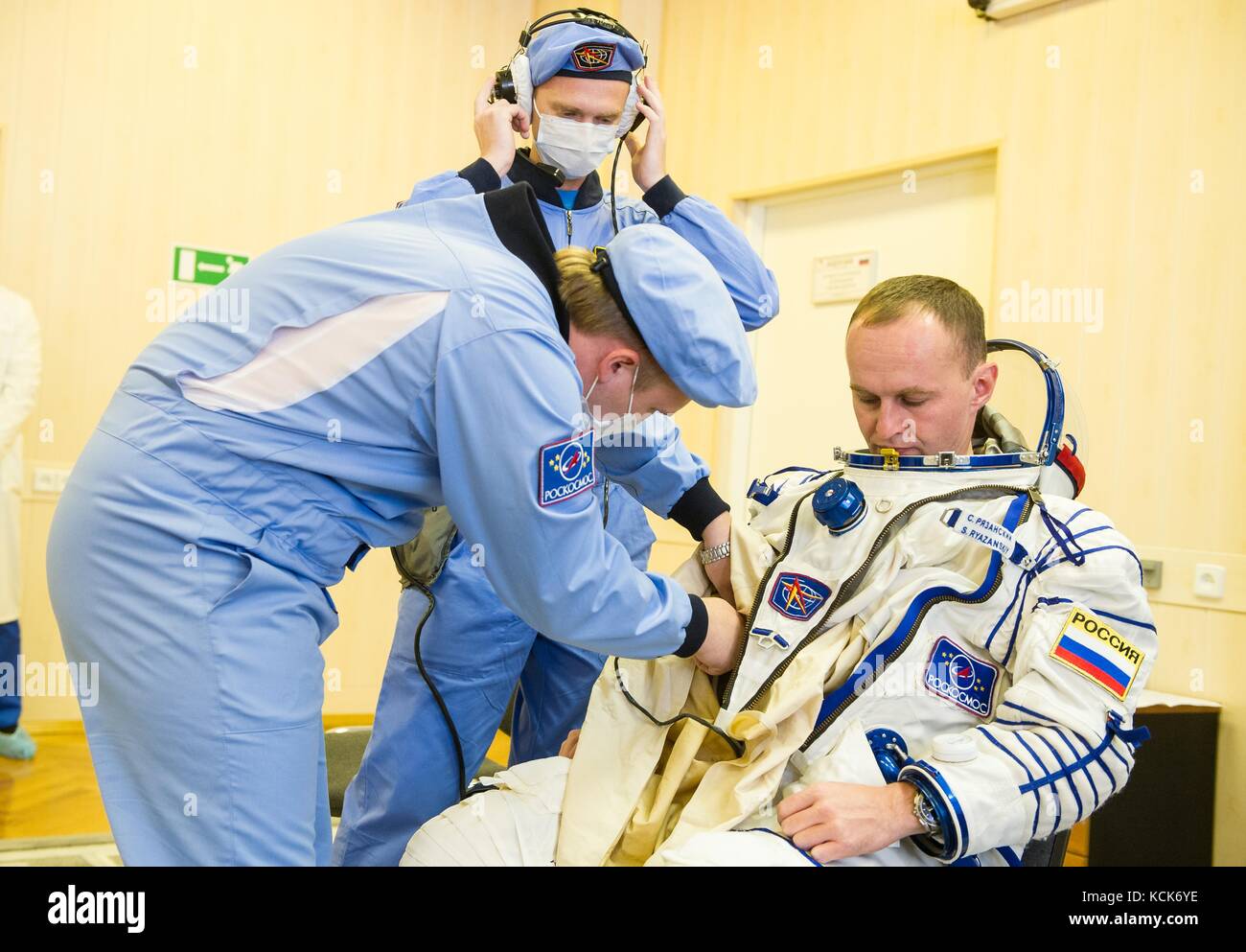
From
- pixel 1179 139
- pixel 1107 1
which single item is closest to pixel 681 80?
pixel 1107 1

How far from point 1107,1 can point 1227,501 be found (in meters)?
1.65

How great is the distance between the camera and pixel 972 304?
169 cm

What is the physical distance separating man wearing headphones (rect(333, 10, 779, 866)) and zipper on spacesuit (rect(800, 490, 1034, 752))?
0.32 m

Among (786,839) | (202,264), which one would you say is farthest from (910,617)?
(202,264)

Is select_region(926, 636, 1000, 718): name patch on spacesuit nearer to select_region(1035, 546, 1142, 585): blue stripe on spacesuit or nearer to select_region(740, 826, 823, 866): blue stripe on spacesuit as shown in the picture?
select_region(1035, 546, 1142, 585): blue stripe on spacesuit

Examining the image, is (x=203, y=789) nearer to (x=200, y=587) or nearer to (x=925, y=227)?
(x=200, y=587)

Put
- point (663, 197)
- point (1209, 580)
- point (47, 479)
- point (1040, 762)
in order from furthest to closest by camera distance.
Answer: point (47, 479) → point (1209, 580) → point (663, 197) → point (1040, 762)

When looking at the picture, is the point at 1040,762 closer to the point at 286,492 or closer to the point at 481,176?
the point at 286,492

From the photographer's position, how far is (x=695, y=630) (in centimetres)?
147

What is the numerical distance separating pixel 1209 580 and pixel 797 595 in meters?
2.13

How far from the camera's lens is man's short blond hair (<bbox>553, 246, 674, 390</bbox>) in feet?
4.50

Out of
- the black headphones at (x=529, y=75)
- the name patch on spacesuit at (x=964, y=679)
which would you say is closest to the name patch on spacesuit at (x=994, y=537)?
the name patch on spacesuit at (x=964, y=679)

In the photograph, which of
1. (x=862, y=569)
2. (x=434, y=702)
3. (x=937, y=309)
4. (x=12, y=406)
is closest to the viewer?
(x=862, y=569)

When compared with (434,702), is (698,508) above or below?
above
